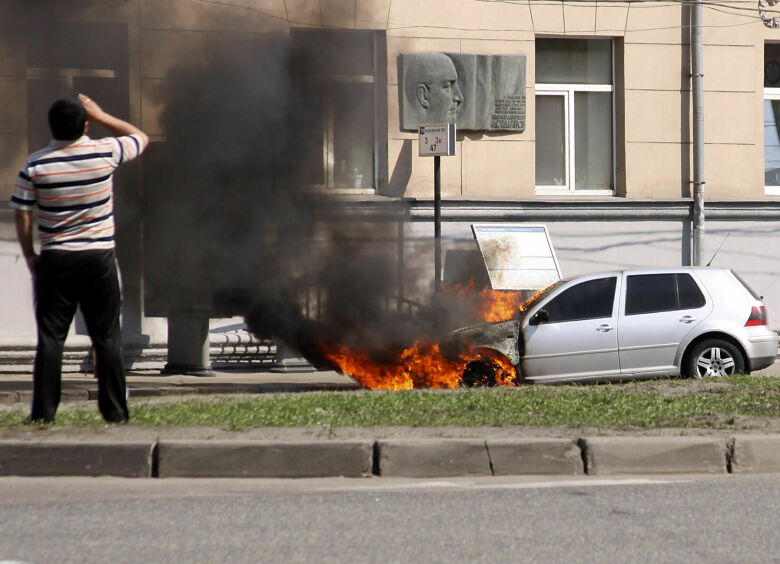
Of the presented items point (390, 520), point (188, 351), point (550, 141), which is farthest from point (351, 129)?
point (390, 520)

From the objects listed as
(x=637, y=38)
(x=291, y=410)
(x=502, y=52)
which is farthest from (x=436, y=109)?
(x=291, y=410)

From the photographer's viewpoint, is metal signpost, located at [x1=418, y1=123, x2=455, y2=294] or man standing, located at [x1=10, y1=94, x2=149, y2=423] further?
metal signpost, located at [x1=418, y1=123, x2=455, y2=294]

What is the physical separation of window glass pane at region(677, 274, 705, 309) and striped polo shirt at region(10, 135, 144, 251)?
627 centimetres

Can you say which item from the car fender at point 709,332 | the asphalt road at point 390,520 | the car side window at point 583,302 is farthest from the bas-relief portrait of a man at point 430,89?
the asphalt road at point 390,520

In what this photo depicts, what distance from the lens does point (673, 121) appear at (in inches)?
581

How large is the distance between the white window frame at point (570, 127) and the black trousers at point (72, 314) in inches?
373

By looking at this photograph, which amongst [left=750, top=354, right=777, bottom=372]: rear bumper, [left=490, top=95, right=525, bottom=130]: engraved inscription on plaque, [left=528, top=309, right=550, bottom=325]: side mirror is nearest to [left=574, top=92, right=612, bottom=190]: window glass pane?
[left=490, top=95, right=525, bottom=130]: engraved inscription on plaque

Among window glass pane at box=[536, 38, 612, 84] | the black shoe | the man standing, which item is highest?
window glass pane at box=[536, 38, 612, 84]

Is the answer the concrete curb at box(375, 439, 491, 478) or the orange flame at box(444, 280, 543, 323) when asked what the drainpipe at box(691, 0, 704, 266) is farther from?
the concrete curb at box(375, 439, 491, 478)

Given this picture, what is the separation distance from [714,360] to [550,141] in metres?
5.50

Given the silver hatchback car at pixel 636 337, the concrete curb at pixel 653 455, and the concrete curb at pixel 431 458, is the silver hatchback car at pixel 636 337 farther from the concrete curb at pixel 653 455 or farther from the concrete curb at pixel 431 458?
the concrete curb at pixel 431 458

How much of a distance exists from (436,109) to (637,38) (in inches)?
116

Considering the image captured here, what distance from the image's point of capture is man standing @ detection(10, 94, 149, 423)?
6105 millimetres

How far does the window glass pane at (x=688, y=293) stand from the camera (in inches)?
417
